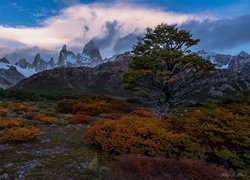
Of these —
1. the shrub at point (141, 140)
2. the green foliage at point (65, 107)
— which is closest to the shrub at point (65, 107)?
the green foliage at point (65, 107)

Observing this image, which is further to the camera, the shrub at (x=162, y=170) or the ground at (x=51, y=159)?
the ground at (x=51, y=159)

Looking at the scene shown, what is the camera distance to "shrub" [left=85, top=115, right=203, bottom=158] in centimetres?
1881

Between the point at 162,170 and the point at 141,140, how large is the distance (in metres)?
5.25

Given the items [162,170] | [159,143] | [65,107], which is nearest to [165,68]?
[65,107]

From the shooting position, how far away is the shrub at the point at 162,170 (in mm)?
13375

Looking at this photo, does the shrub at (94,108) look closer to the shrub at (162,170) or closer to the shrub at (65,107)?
the shrub at (65,107)

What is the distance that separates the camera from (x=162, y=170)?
547 inches

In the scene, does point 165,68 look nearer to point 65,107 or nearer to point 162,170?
point 65,107

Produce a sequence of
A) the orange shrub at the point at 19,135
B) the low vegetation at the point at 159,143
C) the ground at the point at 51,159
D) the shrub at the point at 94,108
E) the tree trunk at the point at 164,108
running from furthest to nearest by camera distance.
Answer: the shrub at the point at 94,108, the tree trunk at the point at 164,108, the orange shrub at the point at 19,135, the low vegetation at the point at 159,143, the ground at the point at 51,159

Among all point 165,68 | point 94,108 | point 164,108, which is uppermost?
point 165,68

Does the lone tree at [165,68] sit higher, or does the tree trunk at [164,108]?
the lone tree at [165,68]

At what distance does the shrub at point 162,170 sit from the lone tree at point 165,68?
19232 millimetres

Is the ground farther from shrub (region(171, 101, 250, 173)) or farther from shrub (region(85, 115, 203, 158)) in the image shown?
shrub (region(171, 101, 250, 173))

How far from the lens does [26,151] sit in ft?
65.7
